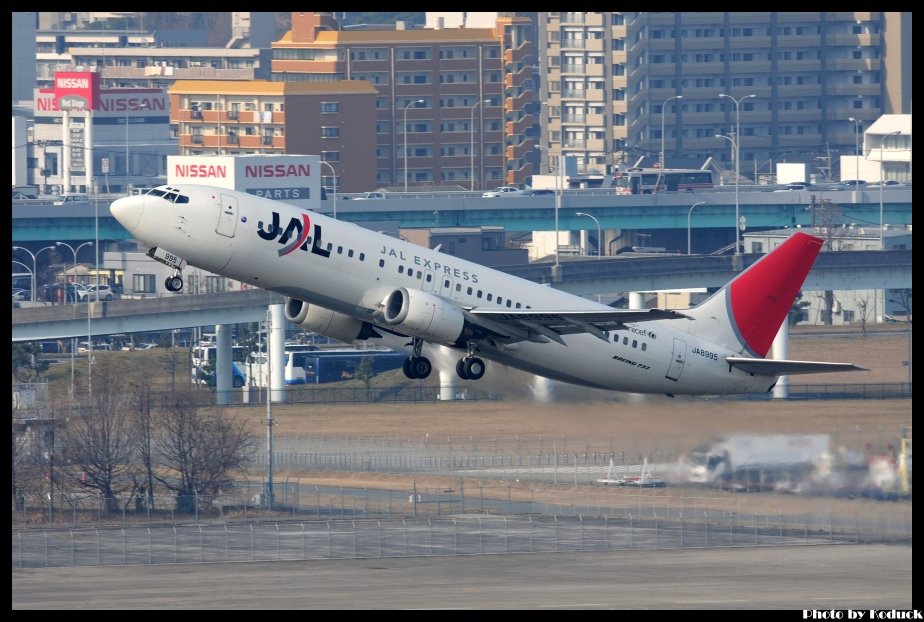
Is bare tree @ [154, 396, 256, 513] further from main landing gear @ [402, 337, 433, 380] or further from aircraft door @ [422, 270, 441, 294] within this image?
aircraft door @ [422, 270, 441, 294]

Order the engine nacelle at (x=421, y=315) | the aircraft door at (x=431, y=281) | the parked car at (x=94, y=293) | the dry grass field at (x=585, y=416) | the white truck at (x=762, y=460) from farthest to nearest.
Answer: the parked car at (x=94, y=293), the white truck at (x=762, y=460), the dry grass field at (x=585, y=416), the aircraft door at (x=431, y=281), the engine nacelle at (x=421, y=315)

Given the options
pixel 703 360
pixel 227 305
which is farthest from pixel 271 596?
pixel 227 305

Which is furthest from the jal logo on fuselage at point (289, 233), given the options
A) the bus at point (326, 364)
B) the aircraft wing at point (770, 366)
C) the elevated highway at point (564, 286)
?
the bus at point (326, 364)

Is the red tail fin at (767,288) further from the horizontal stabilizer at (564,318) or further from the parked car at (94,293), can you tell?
the parked car at (94,293)

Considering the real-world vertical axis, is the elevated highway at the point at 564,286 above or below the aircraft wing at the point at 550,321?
above

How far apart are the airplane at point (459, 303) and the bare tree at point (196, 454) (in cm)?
2453

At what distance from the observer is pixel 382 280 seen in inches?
2500

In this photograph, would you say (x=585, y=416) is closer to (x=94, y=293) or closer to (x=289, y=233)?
(x=289, y=233)

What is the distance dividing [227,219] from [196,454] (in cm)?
3385

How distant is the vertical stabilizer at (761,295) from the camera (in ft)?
238

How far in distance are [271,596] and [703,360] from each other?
1985 cm

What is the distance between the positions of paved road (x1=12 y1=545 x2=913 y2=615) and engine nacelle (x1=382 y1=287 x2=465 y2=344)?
405 inches

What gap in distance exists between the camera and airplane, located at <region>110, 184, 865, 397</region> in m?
61.0

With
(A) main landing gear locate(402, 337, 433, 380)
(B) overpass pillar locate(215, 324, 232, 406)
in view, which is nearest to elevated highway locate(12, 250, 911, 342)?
(B) overpass pillar locate(215, 324, 232, 406)
